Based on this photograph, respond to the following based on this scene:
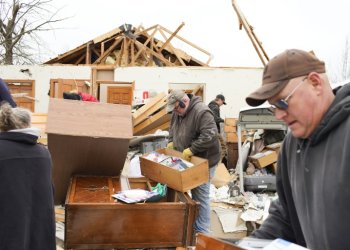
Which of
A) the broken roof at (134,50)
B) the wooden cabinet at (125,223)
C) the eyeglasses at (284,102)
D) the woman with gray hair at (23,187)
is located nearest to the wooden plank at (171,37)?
the broken roof at (134,50)

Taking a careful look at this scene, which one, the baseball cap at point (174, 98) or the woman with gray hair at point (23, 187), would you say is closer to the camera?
the woman with gray hair at point (23, 187)

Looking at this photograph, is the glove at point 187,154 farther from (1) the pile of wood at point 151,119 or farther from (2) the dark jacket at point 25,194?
(1) the pile of wood at point 151,119

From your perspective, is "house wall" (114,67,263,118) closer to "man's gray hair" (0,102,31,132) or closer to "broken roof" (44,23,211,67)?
"broken roof" (44,23,211,67)

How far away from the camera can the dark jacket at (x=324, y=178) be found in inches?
47.3

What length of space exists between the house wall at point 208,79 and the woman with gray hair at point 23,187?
10321 mm

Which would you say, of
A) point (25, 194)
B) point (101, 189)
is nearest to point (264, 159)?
point (101, 189)

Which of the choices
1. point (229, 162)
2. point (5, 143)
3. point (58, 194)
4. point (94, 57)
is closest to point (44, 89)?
point (94, 57)

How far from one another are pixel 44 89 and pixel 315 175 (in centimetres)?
1297

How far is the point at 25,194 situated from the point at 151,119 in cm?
477

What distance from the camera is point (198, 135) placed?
4410mm

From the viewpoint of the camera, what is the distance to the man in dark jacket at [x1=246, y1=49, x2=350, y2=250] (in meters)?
1.22

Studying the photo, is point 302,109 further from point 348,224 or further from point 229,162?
point 229,162

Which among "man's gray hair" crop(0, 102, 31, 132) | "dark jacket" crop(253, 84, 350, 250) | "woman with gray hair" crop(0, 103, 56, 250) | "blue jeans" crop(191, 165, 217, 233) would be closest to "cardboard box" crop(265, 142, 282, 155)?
"blue jeans" crop(191, 165, 217, 233)

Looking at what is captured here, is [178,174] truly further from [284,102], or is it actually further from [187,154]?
[284,102]
